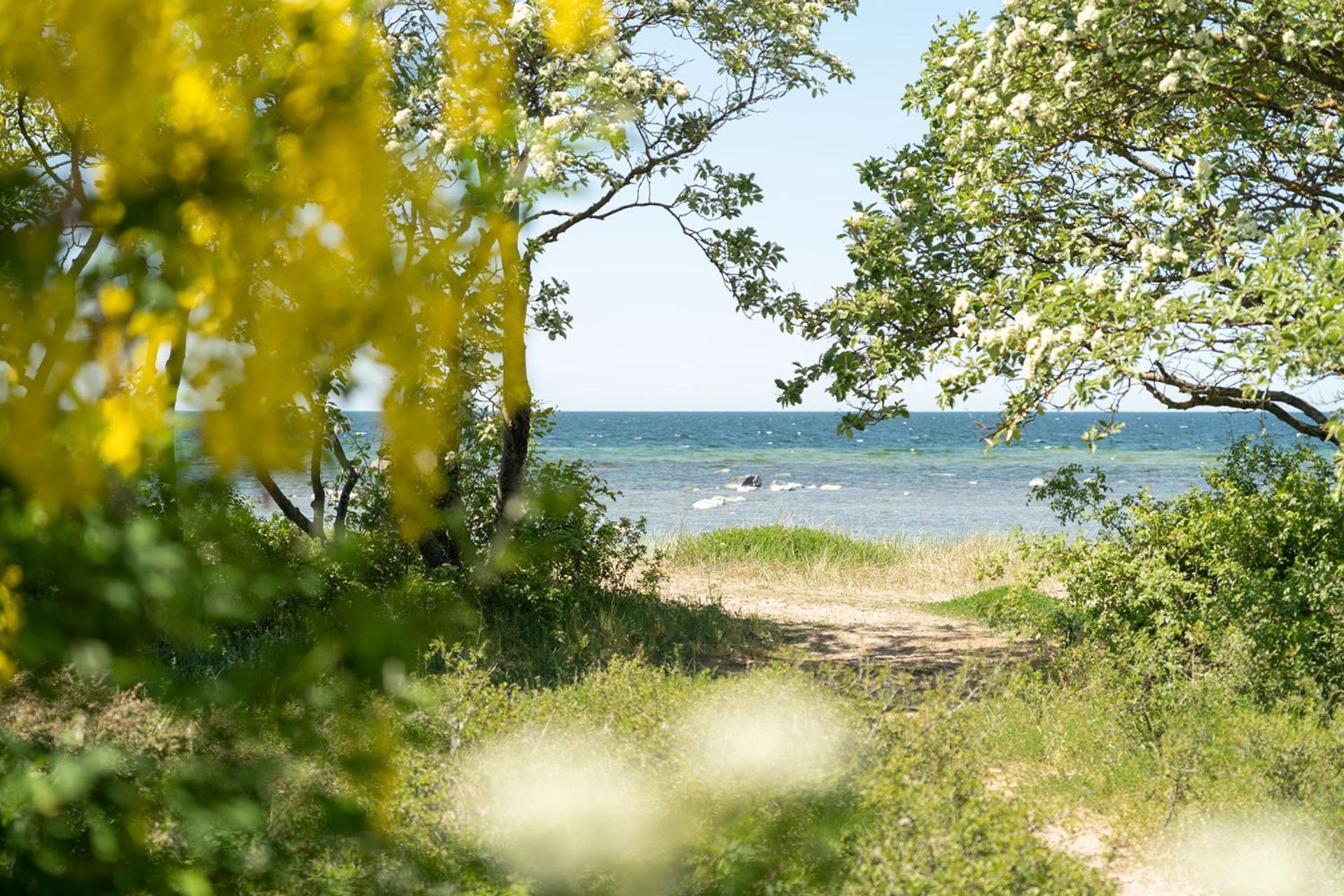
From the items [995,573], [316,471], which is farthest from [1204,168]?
[316,471]

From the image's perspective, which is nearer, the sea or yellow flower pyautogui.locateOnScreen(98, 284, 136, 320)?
yellow flower pyautogui.locateOnScreen(98, 284, 136, 320)

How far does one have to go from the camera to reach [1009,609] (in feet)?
A: 28.1

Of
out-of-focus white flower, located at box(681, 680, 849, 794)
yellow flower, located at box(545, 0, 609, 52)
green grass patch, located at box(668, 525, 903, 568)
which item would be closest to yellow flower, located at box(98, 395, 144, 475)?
yellow flower, located at box(545, 0, 609, 52)

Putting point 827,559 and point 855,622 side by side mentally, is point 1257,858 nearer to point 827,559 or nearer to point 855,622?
point 855,622

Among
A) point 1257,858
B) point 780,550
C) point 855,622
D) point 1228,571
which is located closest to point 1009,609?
point 1228,571

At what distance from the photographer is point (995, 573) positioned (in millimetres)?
8539

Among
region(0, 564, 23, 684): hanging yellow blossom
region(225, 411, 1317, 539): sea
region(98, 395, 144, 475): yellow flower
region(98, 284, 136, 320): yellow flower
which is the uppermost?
region(98, 284, 136, 320): yellow flower

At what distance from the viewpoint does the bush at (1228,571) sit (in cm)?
662

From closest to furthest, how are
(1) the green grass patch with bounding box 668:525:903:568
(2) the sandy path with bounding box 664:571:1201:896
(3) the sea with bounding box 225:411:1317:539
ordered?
(2) the sandy path with bounding box 664:571:1201:896 → (1) the green grass patch with bounding box 668:525:903:568 → (3) the sea with bounding box 225:411:1317:539

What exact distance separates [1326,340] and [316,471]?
4.29m

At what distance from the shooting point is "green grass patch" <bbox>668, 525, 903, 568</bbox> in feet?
46.3

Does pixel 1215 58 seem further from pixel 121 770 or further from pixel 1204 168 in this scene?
pixel 121 770

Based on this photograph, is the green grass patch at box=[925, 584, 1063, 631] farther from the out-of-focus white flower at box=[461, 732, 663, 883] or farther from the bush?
the out-of-focus white flower at box=[461, 732, 663, 883]

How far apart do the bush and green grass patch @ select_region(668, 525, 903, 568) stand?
581cm
